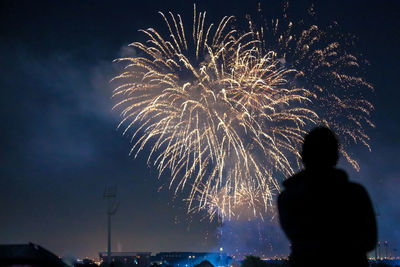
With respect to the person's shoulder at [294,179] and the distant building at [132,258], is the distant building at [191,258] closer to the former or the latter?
the distant building at [132,258]

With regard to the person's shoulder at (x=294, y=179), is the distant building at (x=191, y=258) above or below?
below

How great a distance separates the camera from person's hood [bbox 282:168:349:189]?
3.07 m

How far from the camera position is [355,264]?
2928mm

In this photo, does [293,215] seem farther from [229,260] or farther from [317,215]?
[229,260]

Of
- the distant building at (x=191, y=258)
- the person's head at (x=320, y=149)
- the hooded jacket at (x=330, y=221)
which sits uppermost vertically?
the person's head at (x=320, y=149)

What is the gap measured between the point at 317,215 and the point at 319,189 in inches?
6.7

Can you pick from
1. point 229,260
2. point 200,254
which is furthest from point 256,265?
point 200,254

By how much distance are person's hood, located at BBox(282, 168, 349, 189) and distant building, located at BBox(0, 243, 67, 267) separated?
75.8 feet

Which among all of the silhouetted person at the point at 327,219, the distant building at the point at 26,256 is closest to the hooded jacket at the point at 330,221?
the silhouetted person at the point at 327,219

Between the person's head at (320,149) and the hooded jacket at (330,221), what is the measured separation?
94 millimetres

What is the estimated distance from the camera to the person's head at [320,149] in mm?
3205

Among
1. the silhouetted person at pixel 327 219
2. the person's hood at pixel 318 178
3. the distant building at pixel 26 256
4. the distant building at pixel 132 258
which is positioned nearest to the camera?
the silhouetted person at pixel 327 219

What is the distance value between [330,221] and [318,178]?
0.96 ft

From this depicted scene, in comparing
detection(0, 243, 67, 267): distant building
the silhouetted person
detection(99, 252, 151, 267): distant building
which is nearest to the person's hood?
the silhouetted person
